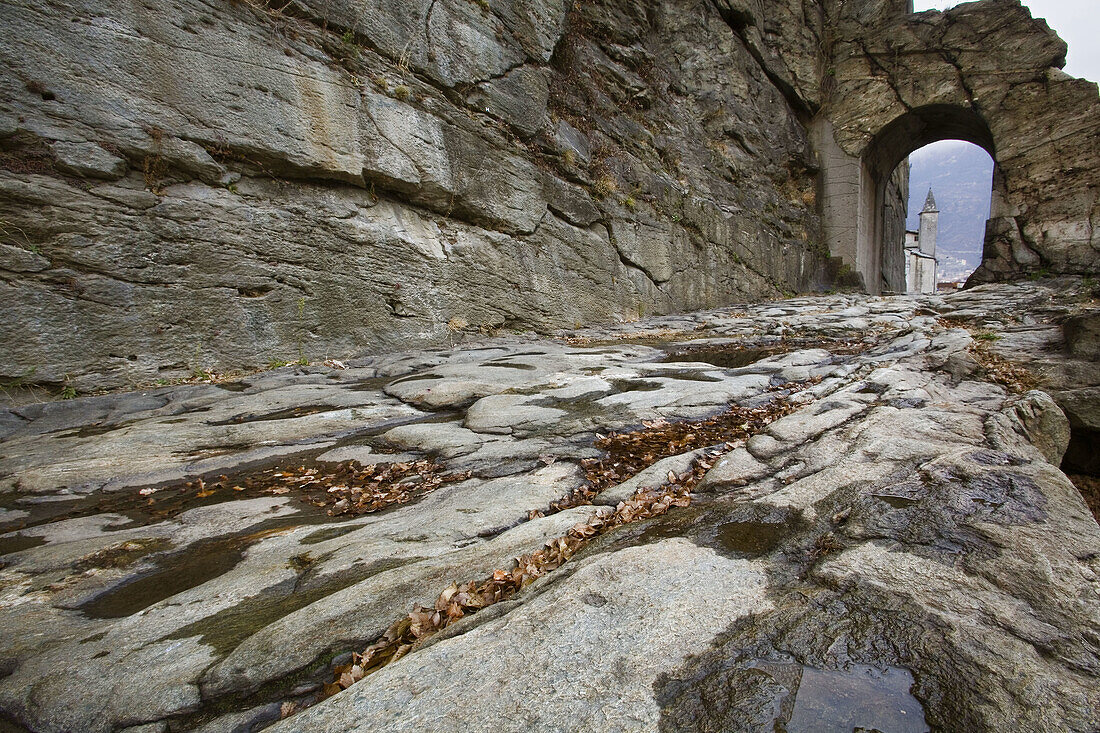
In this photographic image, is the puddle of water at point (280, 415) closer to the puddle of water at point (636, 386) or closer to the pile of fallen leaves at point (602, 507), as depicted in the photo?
the pile of fallen leaves at point (602, 507)

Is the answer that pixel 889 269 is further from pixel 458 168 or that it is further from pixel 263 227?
pixel 263 227

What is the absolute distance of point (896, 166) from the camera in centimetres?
1972

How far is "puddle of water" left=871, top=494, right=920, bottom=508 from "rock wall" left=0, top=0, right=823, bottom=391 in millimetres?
6678

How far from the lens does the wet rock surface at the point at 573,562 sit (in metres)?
1.28

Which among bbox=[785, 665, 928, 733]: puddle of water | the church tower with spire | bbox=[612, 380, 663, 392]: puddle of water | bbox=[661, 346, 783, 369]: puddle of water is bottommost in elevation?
bbox=[785, 665, 928, 733]: puddle of water

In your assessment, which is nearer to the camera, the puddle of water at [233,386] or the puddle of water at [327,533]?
the puddle of water at [327,533]

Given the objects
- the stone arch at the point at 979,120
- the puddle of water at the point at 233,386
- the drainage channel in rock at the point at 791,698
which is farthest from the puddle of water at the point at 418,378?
the stone arch at the point at 979,120

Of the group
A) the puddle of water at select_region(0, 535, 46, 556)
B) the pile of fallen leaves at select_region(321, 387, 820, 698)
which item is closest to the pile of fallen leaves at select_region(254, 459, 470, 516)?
the pile of fallen leaves at select_region(321, 387, 820, 698)

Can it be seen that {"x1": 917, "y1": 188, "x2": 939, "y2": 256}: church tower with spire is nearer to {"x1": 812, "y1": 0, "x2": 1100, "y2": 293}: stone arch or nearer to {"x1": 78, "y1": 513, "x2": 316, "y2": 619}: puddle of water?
{"x1": 812, "y1": 0, "x2": 1100, "y2": 293}: stone arch

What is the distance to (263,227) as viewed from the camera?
631 centimetres

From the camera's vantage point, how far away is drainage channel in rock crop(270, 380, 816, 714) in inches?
68.3

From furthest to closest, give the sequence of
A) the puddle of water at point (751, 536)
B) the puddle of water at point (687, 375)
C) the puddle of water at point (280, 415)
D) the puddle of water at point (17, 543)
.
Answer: the puddle of water at point (687, 375) → the puddle of water at point (280, 415) → the puddle of water at point (17, 543) → the puddle of water at point (751, 536)

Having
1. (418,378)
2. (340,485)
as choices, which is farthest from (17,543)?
(418,378)

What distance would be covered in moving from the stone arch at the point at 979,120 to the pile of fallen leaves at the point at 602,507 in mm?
14736
